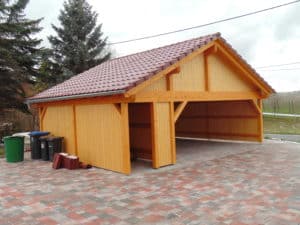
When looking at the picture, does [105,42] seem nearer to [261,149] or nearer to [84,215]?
[261,149]

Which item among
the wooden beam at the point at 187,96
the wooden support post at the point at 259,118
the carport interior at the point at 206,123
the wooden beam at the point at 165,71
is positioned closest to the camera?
the wooden beam at the point at 165,71

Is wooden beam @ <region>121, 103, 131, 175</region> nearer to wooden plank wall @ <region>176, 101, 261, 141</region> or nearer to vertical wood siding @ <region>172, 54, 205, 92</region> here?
vertical wood siding @ <region>172, 54, 205, 92</region>

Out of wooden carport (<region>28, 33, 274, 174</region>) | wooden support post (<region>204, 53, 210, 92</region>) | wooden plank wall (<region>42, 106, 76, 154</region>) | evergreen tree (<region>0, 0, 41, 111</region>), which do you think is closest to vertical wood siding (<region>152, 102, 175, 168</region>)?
wooden carport (<region>28, 33, 274, 174</region>)

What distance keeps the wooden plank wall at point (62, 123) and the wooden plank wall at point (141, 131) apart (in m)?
2.00

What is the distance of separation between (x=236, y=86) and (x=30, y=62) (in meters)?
16.0

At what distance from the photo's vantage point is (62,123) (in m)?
10.7

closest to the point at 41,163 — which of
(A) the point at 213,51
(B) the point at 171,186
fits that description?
(B) the point at 171,186

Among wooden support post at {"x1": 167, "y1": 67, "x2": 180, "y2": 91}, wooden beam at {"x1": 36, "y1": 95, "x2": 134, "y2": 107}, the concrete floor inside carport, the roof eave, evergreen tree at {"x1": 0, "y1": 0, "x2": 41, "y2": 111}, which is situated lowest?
the concrete floor inside carport

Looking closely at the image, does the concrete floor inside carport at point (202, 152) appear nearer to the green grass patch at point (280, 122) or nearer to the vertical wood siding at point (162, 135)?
the vertical wood siding at point (162, 135)

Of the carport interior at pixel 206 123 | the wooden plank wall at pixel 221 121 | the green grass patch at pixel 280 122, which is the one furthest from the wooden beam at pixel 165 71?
the green grass patch at pixel 280 122

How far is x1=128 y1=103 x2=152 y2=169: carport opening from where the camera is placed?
995 centimetres

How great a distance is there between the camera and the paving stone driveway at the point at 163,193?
4898 mm

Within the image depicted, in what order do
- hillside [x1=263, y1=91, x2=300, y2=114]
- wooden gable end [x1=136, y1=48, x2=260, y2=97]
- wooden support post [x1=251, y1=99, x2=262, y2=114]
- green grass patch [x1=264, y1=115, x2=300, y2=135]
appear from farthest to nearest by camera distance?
hillside [x1=263, y1=91, x2=300, y2=114] < green grass patch [x1=264, y1=115, x2=300, y2=135] < wooden support post [x1=251, y1=99, x2=262, y2=114] < wooden gable end [x1=136, y1=48, x2=260, y2=97]

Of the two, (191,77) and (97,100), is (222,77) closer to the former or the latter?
(191,77)
